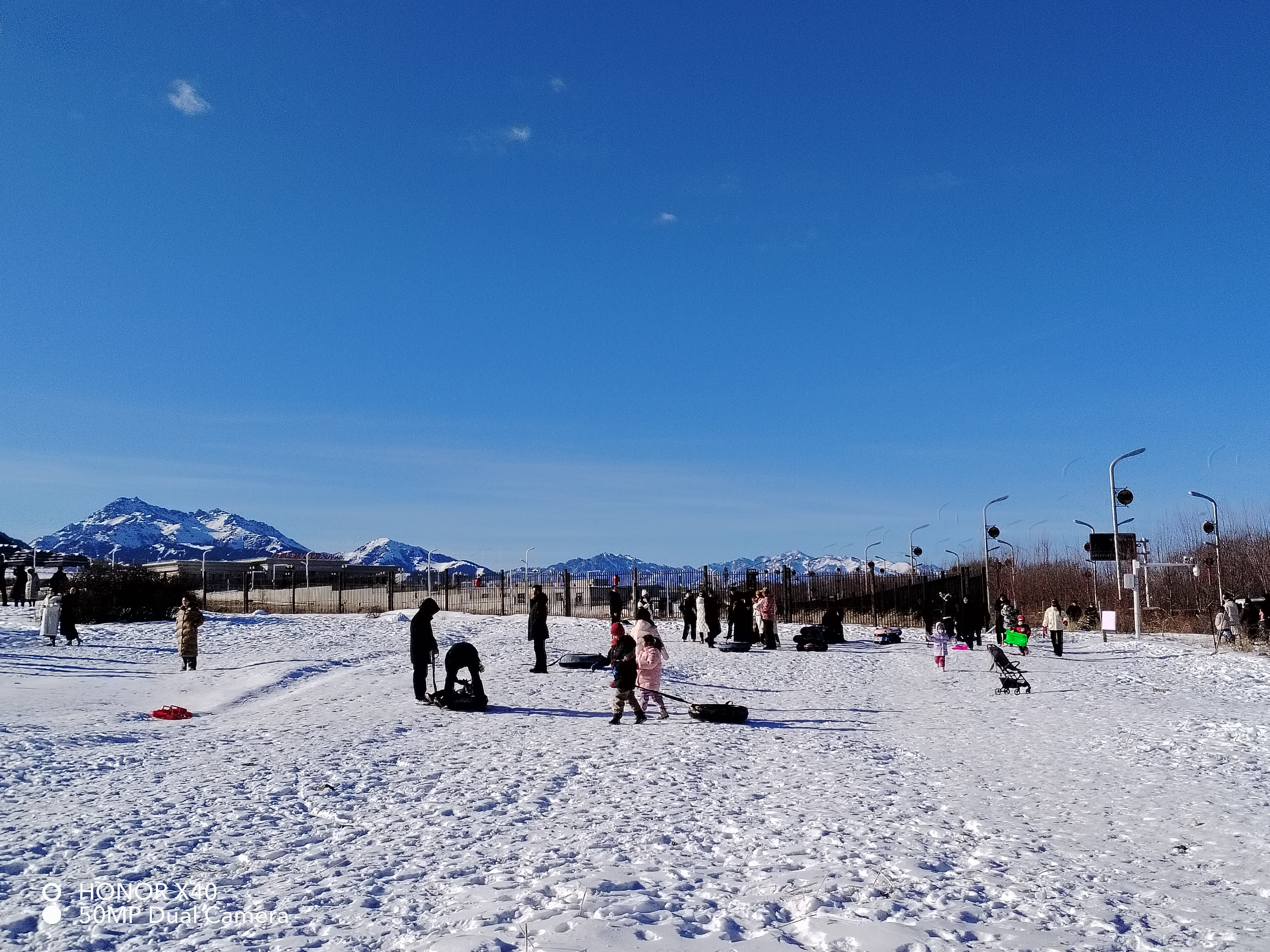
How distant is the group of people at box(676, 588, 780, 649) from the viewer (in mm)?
28344

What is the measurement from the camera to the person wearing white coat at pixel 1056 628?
1088 inches

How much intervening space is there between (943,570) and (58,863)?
45.5 meters

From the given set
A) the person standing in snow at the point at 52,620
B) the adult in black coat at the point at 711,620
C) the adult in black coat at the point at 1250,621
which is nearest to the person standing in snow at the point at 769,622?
the adult in black coat at the point at 711,620

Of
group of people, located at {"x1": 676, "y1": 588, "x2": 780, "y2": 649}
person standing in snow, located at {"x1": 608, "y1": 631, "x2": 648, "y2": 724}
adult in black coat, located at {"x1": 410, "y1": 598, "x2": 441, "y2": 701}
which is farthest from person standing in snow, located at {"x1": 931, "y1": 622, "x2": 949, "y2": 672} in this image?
adult in black coat, located at {"x1": 410, "y1": 598, "x2": 441, "y2": 701}

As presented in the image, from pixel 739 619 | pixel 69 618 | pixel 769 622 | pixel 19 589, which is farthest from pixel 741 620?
pixel 19 589

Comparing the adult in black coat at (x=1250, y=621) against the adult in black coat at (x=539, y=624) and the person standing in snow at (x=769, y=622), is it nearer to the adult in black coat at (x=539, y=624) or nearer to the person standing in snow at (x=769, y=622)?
the person standing in snow at (x=769, y=622)

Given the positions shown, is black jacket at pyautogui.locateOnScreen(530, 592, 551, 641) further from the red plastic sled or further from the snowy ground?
the red plastic sled

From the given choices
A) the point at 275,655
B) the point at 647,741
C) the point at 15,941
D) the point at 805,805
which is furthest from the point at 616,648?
the point at 275,655

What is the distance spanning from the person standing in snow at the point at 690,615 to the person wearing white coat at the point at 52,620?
18551 mm

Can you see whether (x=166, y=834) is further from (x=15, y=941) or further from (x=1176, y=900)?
(x=1176, y=900)

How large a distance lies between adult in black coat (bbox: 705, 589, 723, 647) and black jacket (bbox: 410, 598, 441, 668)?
13.9 meters

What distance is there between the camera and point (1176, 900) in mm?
6500

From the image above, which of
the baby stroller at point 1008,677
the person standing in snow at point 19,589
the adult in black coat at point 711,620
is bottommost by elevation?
the baby stroller at point 1008,677

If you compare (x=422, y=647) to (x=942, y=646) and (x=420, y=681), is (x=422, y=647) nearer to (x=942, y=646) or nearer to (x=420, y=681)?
(x=420, y=681)
